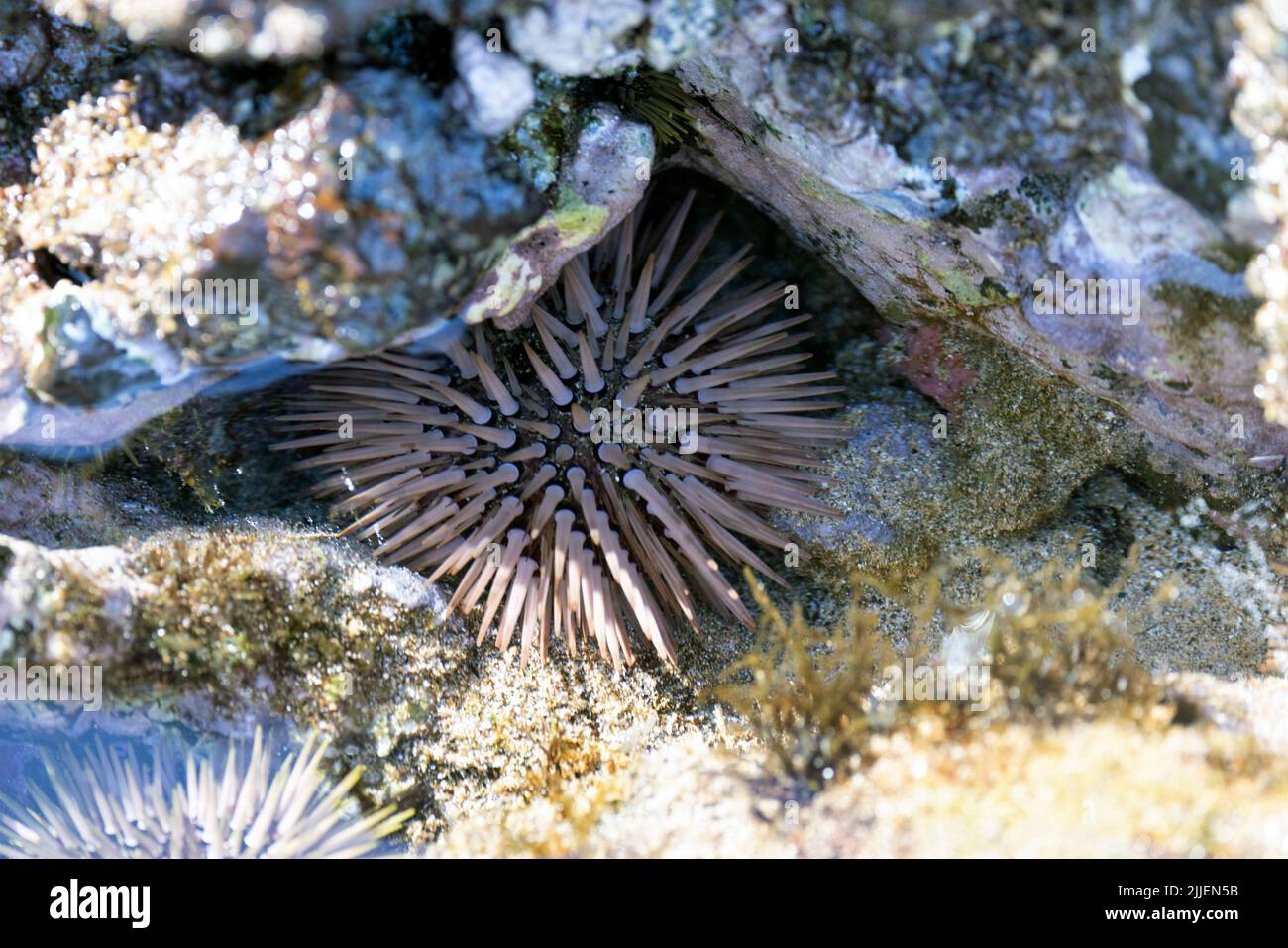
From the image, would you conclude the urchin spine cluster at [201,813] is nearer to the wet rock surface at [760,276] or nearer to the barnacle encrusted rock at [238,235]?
the wet rock surface at [760,276]

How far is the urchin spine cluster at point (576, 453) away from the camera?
3.07m

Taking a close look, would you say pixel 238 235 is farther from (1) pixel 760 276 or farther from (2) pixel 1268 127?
(2) pixel 1268 127

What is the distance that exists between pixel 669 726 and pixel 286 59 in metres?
2.26

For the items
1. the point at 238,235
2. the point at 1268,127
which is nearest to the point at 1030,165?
the point at 1268,127

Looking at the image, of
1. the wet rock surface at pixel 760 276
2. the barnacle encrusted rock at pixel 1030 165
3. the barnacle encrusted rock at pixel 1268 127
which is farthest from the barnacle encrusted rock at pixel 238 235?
the barnacle encrusted rock at pixel 1268 127

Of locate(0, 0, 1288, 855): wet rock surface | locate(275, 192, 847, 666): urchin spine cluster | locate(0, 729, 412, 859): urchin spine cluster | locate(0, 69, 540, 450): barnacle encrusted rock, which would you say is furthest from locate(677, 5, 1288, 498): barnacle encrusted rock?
locate(0, 729, 412, 859): urchin spine cluster

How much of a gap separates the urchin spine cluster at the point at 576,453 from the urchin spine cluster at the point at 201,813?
2.27 feet

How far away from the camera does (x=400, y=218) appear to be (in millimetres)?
2363

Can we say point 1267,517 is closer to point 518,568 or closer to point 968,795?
point 968,795

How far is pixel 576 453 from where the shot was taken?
123 inches

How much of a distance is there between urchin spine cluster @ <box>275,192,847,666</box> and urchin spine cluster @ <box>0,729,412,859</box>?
27.2 inches

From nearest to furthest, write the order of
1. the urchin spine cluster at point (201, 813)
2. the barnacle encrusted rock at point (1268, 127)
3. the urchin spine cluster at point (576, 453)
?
the barnacle encrusted rock at point (1268, 127)
the urchin spine cluster at point (201, 813)
the urchin spine cluster at point (576, 453)

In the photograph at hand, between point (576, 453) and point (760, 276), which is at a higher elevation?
point (760, 276)

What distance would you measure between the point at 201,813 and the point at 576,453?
1.55m
